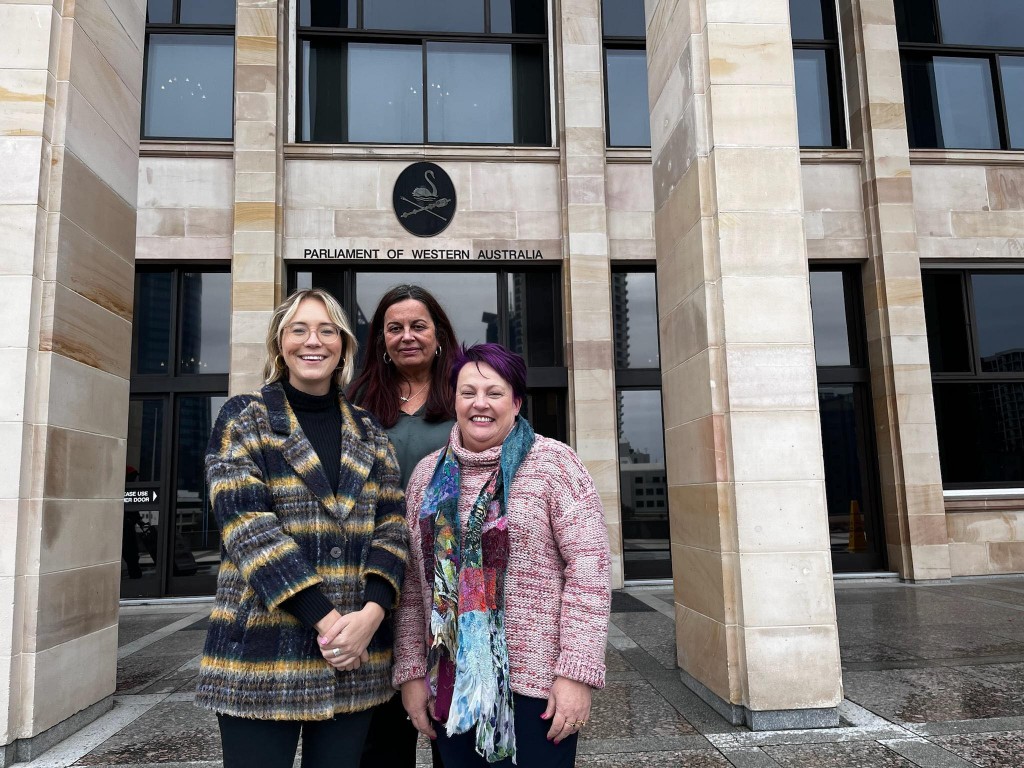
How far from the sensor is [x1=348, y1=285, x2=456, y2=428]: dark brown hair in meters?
2.89

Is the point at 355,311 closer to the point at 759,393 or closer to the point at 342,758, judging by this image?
the point at 759,393

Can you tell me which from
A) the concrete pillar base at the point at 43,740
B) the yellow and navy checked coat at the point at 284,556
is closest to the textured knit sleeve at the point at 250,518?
the yellow and navy checked coat at the point at 284,556

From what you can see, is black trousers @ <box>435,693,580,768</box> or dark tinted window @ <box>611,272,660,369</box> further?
dark tinted window @ <box>611,272,660,369</box>

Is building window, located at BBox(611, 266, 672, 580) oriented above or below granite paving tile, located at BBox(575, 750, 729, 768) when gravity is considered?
above

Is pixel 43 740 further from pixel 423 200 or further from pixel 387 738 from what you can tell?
pixel 423 200

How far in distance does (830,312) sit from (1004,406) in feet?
9.89

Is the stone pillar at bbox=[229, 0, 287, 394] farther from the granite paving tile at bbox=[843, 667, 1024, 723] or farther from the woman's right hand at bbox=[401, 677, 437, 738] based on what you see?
the woman's right hand at bbox=[401, 677, 437, 738]

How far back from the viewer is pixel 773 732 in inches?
171

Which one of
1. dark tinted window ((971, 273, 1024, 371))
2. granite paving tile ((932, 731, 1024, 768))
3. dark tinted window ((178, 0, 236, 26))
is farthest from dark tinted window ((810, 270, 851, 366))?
dark tinted window ((178, 0, 236, 26))

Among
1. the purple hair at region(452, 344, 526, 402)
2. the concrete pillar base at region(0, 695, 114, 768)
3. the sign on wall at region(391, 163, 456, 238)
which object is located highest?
the sign on wall at region(391, 163, 456, 238)

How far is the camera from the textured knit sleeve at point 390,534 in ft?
7.28

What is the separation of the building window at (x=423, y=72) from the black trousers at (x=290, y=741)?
10.2 metres

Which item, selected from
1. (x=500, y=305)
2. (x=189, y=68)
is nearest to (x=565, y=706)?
(x=500, y=305)

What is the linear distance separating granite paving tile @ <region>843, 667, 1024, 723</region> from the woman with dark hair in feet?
11.9
